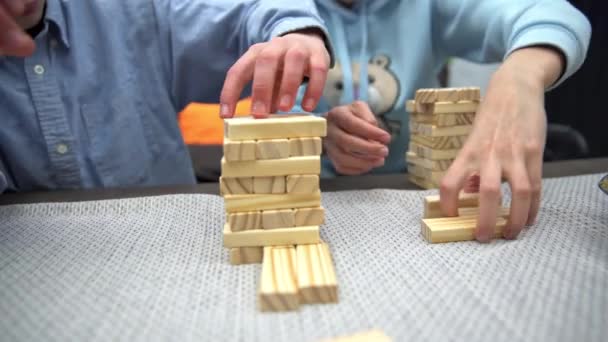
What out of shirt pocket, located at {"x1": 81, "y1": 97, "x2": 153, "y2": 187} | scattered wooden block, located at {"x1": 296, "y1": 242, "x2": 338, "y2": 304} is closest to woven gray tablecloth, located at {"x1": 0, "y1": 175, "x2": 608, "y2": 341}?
scattered wooden block, located at {"x1": 296, "y1": 242, "x2": 338, "y2": 304}

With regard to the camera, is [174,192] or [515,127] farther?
[174,192]

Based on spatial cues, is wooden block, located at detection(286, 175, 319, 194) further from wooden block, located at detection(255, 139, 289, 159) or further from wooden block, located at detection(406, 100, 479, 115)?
wooden block, located at detection(406, 100, 479, 115)

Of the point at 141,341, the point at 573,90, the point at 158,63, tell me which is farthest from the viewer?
the point at 573,90

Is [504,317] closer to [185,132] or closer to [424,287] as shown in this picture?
[424,287]

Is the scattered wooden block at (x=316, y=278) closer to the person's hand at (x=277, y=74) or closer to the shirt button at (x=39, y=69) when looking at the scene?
the person's hand at (x=277, y=74)

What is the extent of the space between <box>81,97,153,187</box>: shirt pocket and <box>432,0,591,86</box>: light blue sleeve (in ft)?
2.77

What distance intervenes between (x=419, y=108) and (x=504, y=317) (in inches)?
22.8

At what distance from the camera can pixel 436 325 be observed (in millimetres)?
490

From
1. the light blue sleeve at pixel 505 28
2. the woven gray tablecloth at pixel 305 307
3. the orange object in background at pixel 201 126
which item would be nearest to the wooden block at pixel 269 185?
the woven gray tablecloth at pixel 305 307

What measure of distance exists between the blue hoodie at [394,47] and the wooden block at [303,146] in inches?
24.3

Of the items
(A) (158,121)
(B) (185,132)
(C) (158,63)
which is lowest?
(B) (185,132)

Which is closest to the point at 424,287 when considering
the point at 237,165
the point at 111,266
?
the point at 237,165

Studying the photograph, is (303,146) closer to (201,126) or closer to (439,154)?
(439,154)

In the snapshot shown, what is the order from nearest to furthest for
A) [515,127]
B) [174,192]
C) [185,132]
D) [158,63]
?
[515,127] → [174,192] → [158,63] → [185,132]
